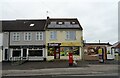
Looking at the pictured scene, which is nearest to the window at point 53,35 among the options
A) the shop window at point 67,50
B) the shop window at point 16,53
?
the shop window at point 67,50

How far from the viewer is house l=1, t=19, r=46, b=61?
5003 cm

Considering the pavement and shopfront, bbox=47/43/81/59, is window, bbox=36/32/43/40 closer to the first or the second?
shopfront, bbox=47/43/81/59

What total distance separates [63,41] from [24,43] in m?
7.35

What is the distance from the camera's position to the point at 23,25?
52406mm

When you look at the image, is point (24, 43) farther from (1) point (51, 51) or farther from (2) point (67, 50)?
(2) point (67, 50)

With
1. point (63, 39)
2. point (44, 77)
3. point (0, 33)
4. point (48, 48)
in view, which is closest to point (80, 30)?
point (63, 39)

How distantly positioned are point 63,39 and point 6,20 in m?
13.9

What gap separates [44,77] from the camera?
58.1ft

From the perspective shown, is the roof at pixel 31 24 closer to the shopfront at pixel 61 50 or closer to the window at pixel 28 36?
the window at pixel 28 36

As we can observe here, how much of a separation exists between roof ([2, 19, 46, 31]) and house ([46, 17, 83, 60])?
2.63 metres

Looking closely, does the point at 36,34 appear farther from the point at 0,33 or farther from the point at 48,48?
the point at 0,33

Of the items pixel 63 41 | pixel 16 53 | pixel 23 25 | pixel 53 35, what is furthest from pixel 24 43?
pixel 63 41

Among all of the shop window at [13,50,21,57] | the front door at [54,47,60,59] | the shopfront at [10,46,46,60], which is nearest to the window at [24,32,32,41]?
the shopfront at [10,46,46,60]

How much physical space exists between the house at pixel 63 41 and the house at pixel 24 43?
1.32m
